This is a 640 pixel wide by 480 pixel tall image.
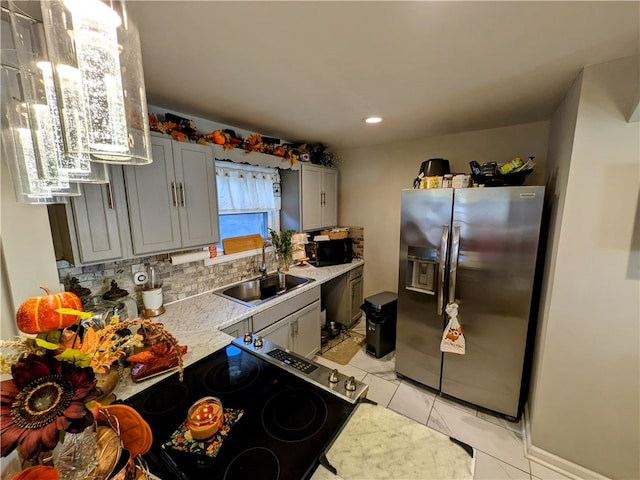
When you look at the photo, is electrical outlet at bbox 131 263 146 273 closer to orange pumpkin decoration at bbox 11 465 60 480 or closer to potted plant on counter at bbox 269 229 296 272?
potted plant on counter at bbox 269 229 296 272

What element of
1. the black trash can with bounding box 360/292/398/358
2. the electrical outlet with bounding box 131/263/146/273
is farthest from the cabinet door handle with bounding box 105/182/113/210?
the black trash can with bounding box 360/292/398/358

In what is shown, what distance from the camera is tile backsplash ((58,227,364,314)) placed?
61.5 inches

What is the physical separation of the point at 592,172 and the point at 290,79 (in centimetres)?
167

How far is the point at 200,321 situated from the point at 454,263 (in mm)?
1846

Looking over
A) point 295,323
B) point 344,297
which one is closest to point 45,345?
point 295,323

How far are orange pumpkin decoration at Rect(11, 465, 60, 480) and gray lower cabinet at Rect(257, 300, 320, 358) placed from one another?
146cm

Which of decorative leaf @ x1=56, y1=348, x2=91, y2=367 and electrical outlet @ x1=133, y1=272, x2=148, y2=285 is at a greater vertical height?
decorative leaf @ x1=56, y1=348, x2=91, y2=367

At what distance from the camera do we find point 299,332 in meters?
2.38

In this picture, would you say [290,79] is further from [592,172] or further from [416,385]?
[416,385]

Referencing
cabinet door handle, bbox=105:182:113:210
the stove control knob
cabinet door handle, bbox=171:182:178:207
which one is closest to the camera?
the stove control knob

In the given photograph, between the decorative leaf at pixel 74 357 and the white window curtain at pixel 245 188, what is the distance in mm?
1951

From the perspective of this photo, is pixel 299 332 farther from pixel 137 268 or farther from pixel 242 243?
pixel 137 268

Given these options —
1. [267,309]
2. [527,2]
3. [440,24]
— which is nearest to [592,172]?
[527,2]

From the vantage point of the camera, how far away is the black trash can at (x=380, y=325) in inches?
103
